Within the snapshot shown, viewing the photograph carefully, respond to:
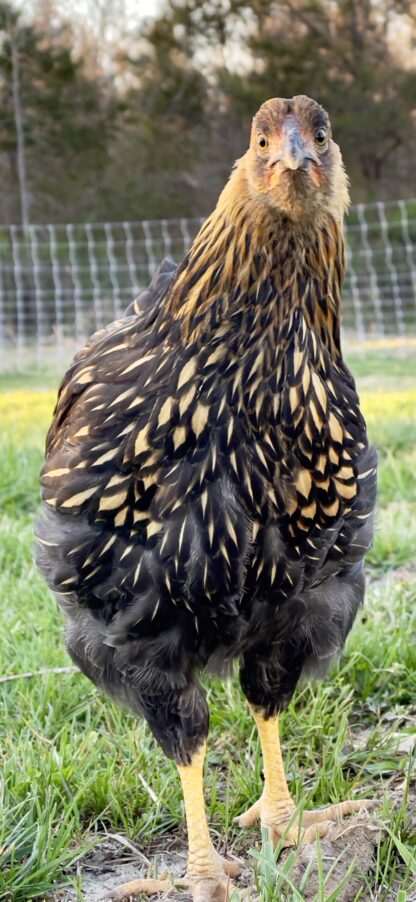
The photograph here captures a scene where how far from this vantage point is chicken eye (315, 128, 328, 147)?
1738mm

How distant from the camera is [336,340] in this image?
197 cm

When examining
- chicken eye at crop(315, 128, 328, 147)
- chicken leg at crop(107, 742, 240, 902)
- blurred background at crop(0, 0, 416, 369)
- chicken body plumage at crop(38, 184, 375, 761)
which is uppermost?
blurred background at crop(0, 0, 416, 369)

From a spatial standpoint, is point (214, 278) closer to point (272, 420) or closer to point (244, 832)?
point (272, 420)

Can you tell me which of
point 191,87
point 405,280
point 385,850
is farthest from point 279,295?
point 191,87

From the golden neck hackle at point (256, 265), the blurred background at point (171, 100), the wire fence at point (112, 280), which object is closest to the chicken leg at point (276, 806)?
→ the golden neck hackle at point (256, 265)

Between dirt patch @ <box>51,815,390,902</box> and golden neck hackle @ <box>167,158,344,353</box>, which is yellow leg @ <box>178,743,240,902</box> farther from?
golden neck hackle @ <box>167,158,344,353</box>

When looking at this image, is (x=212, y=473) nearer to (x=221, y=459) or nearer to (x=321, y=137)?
(x=221, y=459)

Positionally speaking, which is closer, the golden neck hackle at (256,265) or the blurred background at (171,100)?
the golden neck hackle at (256,265)

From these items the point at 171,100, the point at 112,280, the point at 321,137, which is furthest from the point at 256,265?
the point at 171,100

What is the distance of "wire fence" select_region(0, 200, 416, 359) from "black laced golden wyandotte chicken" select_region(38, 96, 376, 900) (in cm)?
1111

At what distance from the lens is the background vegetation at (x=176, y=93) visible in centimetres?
1666

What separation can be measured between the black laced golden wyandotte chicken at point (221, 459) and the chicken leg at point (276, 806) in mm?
85

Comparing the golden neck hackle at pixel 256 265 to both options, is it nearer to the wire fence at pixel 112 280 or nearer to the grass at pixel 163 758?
the grass at pixel 163 758

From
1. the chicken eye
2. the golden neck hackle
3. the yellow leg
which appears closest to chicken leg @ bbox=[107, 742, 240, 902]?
the yellow leg
